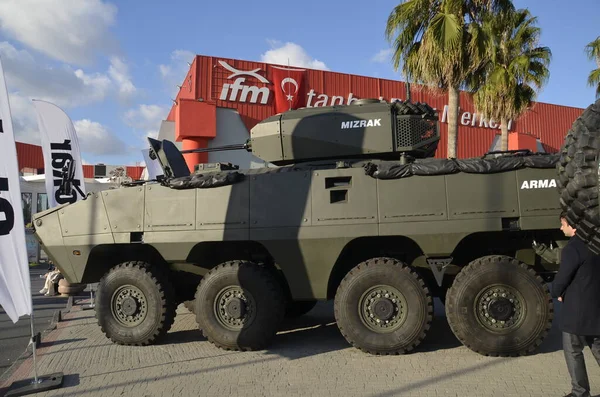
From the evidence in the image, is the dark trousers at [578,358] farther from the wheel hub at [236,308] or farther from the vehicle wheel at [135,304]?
the vehicle wheel at [135,304]

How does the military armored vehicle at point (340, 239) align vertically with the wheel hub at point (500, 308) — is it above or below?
above

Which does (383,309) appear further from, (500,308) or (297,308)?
(297,308)

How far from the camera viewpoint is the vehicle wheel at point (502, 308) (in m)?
5.27

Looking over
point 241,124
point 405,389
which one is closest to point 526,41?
point 241,124

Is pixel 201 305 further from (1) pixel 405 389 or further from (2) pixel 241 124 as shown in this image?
(2) pixel 241 124

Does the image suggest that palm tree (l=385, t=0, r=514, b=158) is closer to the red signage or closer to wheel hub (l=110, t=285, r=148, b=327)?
the red signage

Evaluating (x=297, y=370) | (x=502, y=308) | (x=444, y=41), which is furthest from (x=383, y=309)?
(x=444, y=41)

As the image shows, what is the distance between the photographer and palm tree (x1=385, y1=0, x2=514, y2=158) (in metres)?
12.4

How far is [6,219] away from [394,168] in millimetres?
3877

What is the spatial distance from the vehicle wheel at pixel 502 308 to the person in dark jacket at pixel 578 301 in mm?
1348

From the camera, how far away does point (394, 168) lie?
5.57m

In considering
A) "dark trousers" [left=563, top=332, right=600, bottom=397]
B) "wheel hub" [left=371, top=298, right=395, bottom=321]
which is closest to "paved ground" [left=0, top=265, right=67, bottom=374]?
"wheel hub" [left=371, top=298, right=395, bottom=321]

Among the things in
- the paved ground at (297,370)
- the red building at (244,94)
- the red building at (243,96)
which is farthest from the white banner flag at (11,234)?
the red building at (244,94)

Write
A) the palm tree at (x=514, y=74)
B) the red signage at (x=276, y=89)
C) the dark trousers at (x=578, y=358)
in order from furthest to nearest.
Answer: the red signage at (x=276, y=89)
the palm tree at (x=514, y=74)
the dark trousers at (x=578, y=358)
